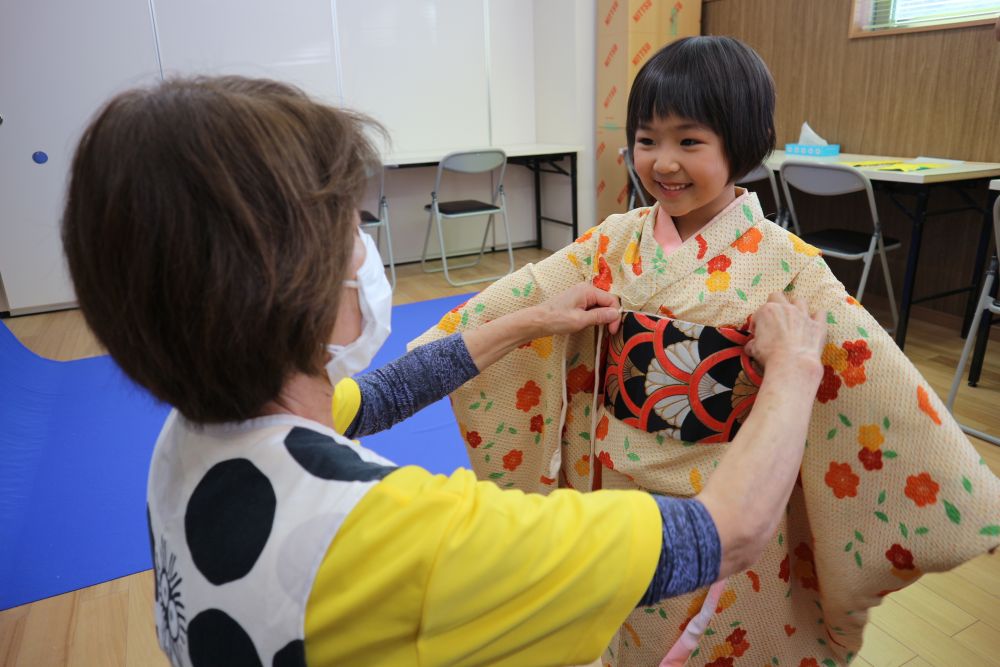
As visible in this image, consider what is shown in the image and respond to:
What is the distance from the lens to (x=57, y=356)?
359 cm

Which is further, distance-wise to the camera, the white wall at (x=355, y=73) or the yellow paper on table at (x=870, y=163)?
the white wall at (x=355, y=73)

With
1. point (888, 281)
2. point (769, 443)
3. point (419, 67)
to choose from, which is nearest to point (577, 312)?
point (769, 443)

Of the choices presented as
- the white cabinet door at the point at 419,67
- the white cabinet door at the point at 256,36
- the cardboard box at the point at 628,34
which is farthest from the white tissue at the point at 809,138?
the white cabinet door at the point at 256,36

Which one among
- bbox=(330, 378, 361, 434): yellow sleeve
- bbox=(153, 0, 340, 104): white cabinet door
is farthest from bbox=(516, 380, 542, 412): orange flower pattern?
bbox=(153, 0, 340, 104): white cabinet door

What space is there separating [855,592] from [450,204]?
13.4ft

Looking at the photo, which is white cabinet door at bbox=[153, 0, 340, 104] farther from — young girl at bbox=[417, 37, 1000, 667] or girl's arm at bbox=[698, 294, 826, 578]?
girl's arm at bbox=[698, 294, 826, 578]

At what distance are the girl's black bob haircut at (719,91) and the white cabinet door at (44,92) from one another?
13.3 ft

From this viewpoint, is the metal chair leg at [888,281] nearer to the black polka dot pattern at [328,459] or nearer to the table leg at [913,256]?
the table leg at [913,256]

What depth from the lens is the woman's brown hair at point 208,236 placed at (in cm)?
52

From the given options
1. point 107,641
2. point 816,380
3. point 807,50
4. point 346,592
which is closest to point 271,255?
point 346,592

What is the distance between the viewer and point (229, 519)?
55 centimetres

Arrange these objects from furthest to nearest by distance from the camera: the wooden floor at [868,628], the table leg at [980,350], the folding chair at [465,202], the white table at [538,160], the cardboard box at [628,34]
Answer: the cardboard box at [628,34], the white table at [538,160], the folding chair at [465,202], the table leg at [980,350], the wooden floor at [868,628]

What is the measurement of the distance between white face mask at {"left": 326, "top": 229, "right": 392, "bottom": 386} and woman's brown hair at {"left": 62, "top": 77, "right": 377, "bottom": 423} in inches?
3.8

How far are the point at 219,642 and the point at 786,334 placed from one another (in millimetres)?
702
